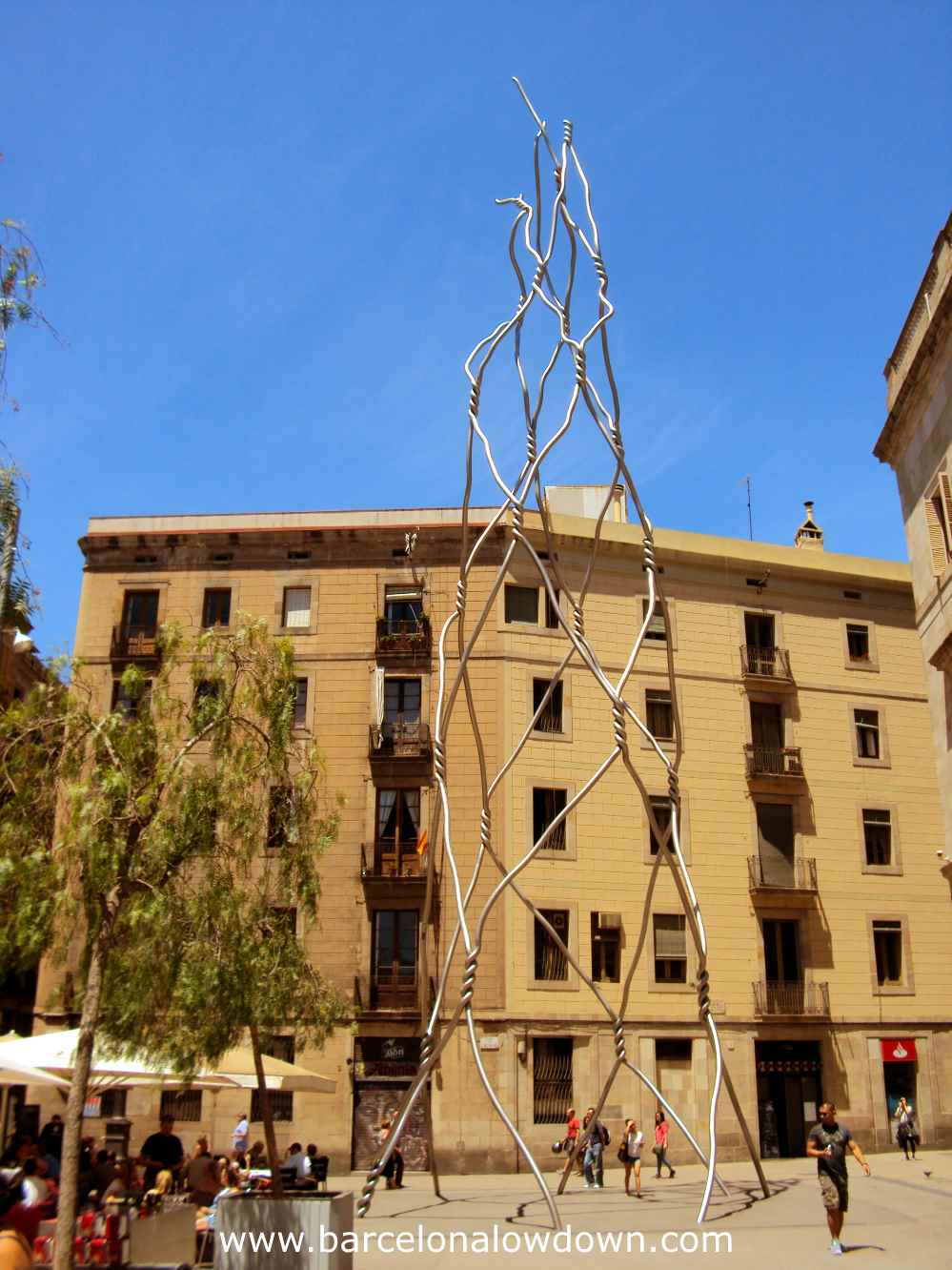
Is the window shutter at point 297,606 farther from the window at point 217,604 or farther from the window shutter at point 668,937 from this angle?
the window shutter at point 668,937

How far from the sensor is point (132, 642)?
3259 centimetres

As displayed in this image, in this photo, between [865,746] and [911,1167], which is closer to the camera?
[911,1167]

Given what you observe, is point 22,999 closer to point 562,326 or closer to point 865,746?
point 865,746

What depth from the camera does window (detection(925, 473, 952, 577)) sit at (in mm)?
21328

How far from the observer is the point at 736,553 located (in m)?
34.5

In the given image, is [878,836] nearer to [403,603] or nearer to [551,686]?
[403,603]

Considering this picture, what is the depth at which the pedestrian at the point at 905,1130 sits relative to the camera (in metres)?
28.4

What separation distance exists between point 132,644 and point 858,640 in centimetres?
2036

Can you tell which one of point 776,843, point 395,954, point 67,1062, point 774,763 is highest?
point 774,763

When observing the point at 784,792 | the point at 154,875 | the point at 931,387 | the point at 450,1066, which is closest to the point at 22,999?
the point at 450,1066

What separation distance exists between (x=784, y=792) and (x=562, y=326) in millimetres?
22594

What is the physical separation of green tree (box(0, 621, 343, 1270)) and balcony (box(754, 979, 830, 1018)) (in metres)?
19.0

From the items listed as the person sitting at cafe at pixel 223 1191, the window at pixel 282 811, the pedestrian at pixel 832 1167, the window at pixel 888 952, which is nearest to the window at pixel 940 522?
the pedestrian at pixel 832 1167

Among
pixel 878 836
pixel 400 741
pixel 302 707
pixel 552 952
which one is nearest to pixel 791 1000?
pixel 878 836
